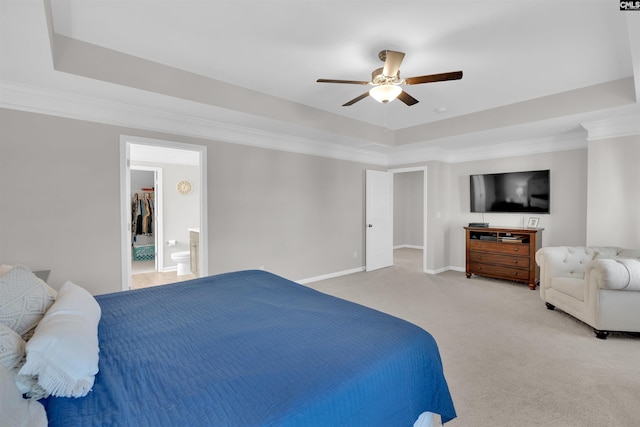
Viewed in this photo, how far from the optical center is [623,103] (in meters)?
3.21

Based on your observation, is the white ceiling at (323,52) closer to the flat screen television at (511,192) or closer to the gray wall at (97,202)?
the gray wall at (97,202)

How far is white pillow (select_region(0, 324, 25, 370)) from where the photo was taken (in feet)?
3.10

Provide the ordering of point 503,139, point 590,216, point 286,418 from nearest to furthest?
point 286,418
point 590,216
point 503,139

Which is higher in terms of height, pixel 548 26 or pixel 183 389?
pixel 548 26

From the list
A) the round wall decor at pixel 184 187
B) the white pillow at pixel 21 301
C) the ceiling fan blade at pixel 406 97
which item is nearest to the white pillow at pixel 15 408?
the white pillow at pixel 21 301

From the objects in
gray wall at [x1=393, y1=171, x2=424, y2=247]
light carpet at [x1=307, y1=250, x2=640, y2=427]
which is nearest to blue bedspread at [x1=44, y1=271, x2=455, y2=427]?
light carpet at [x1=307, y1=250, x2=640, y2=427]

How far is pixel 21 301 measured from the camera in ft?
4.18

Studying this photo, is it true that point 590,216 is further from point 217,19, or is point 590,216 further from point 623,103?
point 217,19

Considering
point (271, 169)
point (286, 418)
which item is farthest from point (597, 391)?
point (271, 169)

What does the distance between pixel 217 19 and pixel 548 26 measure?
2.52 meters

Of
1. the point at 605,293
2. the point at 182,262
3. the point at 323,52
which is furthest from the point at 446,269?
the point at 182,262

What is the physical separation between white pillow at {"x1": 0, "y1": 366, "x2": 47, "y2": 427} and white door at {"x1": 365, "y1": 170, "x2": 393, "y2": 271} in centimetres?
529

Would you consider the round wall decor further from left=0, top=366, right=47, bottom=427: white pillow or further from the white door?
left=0, top=366, right=47, bottom=427: white pillow

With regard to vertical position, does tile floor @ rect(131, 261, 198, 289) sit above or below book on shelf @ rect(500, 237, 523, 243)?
below
